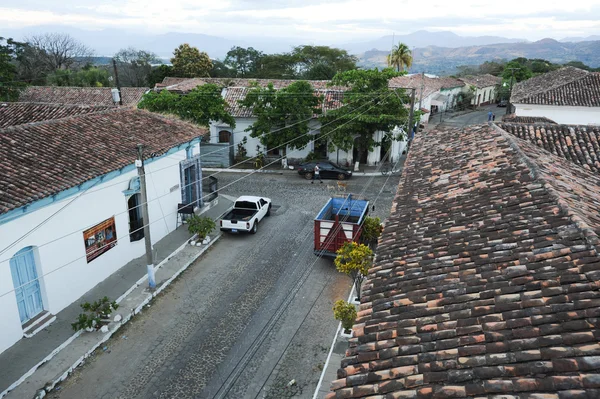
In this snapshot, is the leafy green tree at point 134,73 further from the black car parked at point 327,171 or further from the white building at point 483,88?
the white building at point 483,88

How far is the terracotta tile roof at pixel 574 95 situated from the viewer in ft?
86.1

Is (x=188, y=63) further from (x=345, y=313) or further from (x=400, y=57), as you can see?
(x=345, y=313)

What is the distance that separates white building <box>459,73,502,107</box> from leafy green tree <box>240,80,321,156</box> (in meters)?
38.3

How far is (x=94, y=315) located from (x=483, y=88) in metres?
60.5

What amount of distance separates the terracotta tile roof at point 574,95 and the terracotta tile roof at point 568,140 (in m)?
14.9

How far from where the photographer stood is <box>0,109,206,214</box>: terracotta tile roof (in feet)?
36.3

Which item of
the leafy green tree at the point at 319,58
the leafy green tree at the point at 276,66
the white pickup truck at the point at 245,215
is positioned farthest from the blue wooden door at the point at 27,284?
the leafy green tree at the point at 276,66

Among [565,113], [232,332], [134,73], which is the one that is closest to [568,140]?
[232,332]

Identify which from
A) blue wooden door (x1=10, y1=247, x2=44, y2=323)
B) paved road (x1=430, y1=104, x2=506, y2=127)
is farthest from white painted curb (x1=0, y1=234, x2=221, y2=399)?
paved road (x1=430, y1=104, x2=506, y2=127)

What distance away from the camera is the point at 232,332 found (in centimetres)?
1193

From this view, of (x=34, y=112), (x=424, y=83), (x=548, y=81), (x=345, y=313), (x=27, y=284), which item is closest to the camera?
(x=345, y=313)

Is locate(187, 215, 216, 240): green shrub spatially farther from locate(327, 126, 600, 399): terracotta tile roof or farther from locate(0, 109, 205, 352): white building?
locate(327, 126, 600, 399): terracotta tile roof

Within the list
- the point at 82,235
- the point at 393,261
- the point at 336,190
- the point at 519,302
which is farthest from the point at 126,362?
the point at 336,190

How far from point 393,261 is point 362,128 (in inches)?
810
